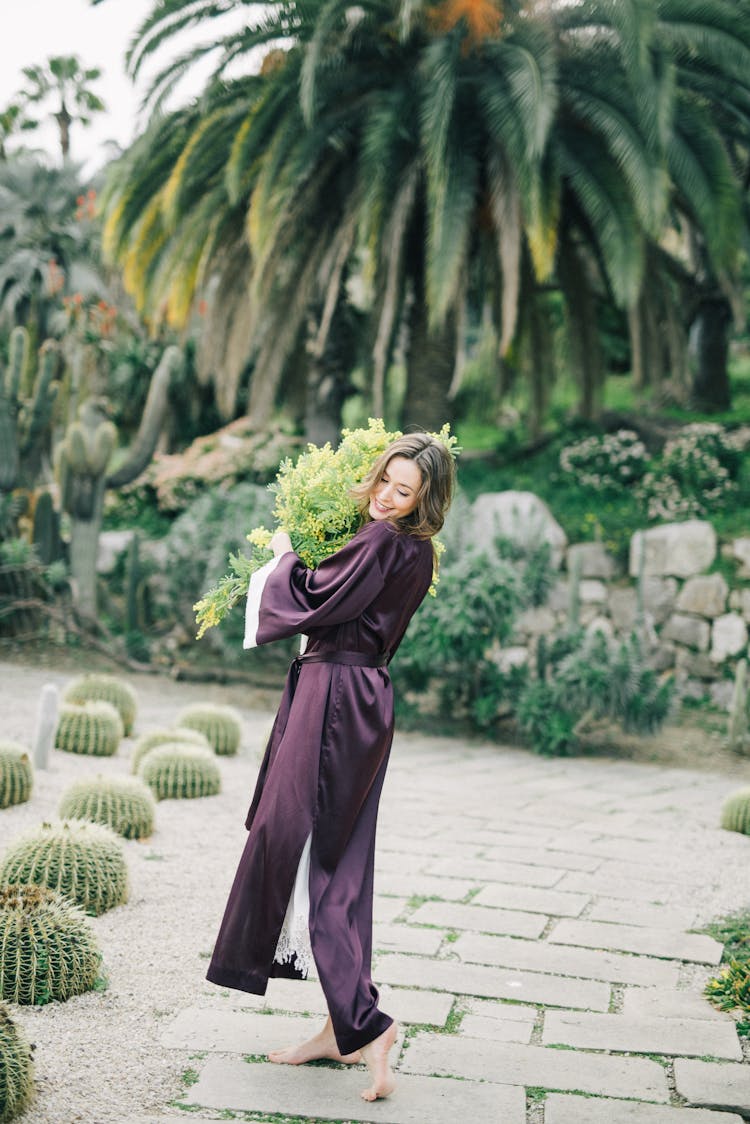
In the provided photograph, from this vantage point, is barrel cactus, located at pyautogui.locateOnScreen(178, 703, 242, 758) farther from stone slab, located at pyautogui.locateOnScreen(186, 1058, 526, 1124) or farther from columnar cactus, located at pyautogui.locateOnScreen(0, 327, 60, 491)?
columnar cactus, located at pyautogui.locateOnScreen(0, 327, 60, 491)

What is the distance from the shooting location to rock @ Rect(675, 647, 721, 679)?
9.62 m

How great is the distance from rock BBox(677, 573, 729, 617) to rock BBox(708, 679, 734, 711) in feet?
2.07

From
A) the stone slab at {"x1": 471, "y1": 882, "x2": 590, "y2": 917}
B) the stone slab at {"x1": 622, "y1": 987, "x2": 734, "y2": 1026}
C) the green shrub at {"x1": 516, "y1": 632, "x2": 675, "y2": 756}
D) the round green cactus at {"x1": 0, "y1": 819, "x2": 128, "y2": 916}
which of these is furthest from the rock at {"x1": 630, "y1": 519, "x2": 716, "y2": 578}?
the round green cactus at {"x1": 0, "y1": 819, "x2": 128, "y2": 916}

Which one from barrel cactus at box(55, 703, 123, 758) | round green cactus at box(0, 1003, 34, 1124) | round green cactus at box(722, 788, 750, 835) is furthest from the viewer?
barrel cactus at box(55, 703, 123, 758)

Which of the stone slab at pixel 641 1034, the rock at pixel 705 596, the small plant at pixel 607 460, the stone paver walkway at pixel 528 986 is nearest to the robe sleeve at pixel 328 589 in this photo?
the stone paver walkway at pixel 528 986

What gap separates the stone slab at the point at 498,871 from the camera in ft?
15.3

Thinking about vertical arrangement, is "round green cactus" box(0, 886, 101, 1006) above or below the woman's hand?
below

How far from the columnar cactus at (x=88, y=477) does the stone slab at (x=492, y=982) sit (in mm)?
7091

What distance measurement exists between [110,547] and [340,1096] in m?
10.1

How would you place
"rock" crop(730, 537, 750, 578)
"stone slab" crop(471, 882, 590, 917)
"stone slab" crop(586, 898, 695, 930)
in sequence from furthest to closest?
"rock" crop(730, 537, 750, 578)
"stone slab" crop(471, 882, 590, 917)
"stone slab" crop(586, 898, 695, 930)

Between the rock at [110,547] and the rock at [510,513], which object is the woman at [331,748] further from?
the rock at [110,547]

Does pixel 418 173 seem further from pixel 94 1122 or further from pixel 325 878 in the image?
pixel 94 1122

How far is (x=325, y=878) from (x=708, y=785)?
4773mm

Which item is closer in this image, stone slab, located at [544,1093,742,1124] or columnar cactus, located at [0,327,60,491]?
stone slab, located at [544,1093,742,1124]
